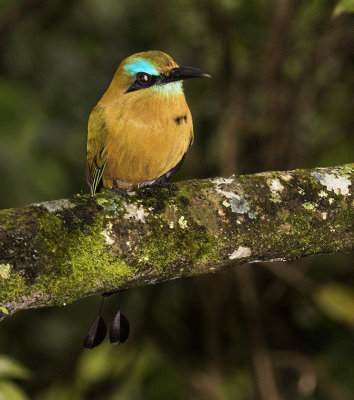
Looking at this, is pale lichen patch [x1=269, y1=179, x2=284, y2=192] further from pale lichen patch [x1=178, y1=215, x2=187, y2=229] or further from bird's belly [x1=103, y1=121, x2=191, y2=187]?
bird's belly [x1=103, y1=121, x2=191, y2=187]

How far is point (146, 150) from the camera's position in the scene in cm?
287

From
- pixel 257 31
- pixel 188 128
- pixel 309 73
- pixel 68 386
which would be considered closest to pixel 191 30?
pixel 257 31

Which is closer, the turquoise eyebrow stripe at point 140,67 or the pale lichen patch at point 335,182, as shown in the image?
the pale lichen patch at point 335,182

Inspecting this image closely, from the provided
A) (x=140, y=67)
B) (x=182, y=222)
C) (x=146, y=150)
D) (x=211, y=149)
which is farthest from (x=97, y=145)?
(x=211, y=149)

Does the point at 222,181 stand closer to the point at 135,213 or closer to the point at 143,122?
the point at 135,213

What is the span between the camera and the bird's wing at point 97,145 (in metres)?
2.99

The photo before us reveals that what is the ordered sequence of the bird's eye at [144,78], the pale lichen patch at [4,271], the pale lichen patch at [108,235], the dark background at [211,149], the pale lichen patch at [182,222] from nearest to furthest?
the pale lichen patch at [4,271]
the pale lichen patch at [108,235]
the pale lichen patch at [182,222]
the bird's eye at [144,78]
the dark background at [211,149]

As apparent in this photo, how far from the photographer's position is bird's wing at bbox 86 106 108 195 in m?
2.99

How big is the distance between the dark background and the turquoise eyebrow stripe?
1.41 m

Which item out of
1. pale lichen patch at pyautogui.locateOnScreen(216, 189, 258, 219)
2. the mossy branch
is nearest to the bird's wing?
the mossy branch

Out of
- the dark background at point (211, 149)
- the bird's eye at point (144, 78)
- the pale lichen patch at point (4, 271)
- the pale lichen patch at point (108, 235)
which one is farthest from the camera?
the dark background at point (211, 149)

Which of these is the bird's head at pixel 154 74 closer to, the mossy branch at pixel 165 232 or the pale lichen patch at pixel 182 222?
the mossy branch at pixel 165 232

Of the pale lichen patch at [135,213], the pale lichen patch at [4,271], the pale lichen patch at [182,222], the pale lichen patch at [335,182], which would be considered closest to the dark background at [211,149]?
the pale lichen patch at [335,182]

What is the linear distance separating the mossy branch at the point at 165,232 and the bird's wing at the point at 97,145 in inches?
31.0
